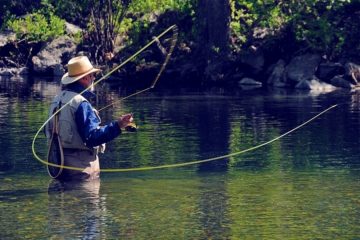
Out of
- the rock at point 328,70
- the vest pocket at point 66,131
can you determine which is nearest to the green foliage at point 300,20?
the rock at point 328,70

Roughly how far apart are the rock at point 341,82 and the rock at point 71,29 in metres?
11.1

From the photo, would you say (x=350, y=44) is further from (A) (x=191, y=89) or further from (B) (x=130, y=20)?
(B) (x=130, y=20)

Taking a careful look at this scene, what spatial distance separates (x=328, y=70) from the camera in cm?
3288

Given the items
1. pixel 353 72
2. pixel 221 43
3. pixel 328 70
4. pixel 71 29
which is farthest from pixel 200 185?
pixel 71 29

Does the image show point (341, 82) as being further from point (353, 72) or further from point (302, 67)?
point (302, 67)

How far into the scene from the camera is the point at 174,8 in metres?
37.3

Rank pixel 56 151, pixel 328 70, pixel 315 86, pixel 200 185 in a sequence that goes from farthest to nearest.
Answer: pixel 328 70 < pixel 315 86 < pixel 200 185 < pixel 56 151

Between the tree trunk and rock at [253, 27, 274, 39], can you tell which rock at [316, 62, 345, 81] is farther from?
the tree trunk

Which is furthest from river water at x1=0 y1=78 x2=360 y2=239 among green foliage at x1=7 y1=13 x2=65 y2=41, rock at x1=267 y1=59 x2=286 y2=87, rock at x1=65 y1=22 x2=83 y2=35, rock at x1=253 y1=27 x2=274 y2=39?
rock at x1=65 y1=22 x2=83 y2=35

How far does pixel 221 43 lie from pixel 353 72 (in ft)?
14.3

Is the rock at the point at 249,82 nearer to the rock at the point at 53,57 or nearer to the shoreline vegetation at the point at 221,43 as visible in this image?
the shoreline vegetation at the point at 221,43

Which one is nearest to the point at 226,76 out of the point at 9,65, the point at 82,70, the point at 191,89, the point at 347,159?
the point at 191,89

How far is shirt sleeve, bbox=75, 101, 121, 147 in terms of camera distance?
41.6 feet

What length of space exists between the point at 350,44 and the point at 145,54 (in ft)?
21.2
